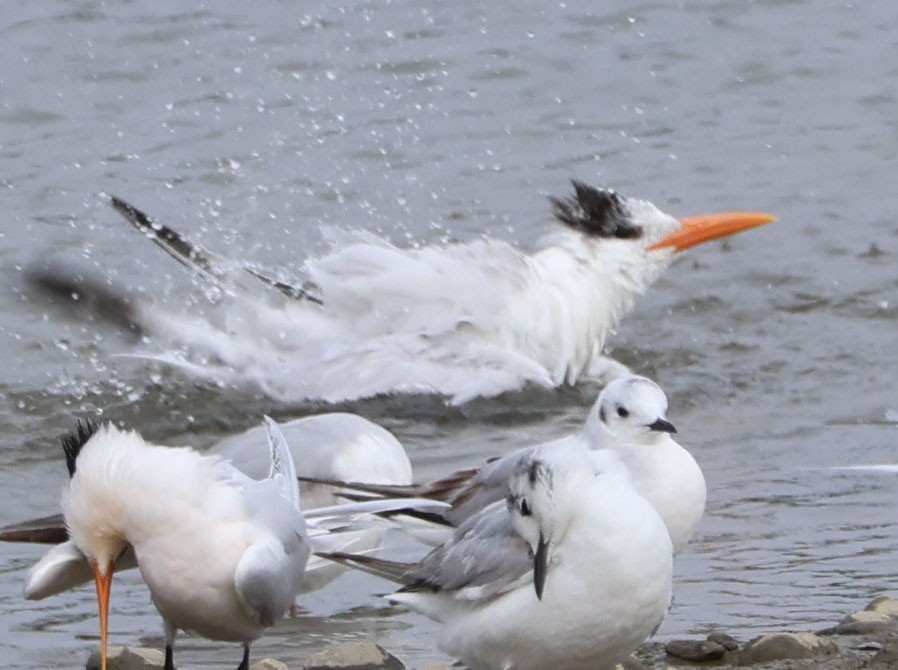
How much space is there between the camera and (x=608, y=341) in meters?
9.12

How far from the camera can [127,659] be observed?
502 cm

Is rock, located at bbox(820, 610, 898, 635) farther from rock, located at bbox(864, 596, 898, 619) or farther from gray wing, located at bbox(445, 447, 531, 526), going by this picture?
gray wing, located at bbox(445, 447, 531, 526)

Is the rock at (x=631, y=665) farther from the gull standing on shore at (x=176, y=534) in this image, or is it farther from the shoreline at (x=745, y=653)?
the gull standing on shore at (x=176, y=534)

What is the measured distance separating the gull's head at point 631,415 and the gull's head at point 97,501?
4.29ft

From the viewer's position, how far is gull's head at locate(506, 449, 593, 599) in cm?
439

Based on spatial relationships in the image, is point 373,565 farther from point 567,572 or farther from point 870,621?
point 870,621

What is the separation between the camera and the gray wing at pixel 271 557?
4812 mm

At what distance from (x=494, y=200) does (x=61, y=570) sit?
6.18 m

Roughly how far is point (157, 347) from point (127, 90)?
14.8ft

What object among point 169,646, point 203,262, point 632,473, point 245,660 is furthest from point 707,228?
point 169,646

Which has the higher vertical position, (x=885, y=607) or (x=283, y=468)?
(x=283, y=468)

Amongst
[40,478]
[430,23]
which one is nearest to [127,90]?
[430,23]

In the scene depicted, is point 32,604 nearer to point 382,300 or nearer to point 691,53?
point 382,300

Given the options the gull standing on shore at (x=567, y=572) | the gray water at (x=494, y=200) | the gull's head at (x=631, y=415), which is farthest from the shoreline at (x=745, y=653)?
the gull's head at (x=631, y=415)
